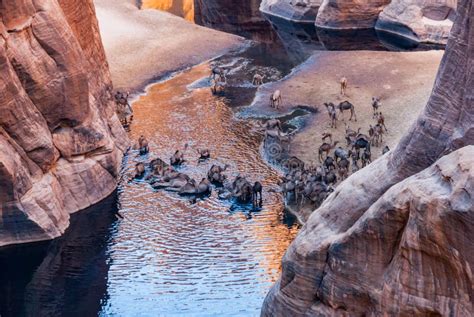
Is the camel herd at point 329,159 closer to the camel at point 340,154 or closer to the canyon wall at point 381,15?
the camel at point 340,154

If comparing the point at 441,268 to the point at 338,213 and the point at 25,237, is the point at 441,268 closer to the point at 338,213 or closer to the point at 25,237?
the point at 338,213

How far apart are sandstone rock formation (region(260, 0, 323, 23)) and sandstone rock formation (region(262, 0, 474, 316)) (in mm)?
38540

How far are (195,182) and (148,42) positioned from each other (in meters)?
21.0

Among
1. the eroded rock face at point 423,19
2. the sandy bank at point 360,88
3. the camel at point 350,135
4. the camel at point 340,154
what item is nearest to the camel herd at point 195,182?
the camel at point 340,154

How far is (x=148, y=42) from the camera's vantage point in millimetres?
46469

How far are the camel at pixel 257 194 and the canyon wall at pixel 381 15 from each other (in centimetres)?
2020

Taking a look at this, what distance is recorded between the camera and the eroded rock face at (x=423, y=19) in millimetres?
45125

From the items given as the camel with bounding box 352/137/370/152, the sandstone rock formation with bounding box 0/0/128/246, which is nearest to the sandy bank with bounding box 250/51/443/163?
the camel with bounding box 352/137/370/152

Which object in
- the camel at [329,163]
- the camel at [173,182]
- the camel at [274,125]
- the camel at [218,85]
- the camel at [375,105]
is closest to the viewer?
the camel at [329,163]

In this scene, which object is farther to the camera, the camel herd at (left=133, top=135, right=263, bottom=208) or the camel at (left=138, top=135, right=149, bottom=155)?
the camel at (left=138, top=135, right=149, bottom=155)

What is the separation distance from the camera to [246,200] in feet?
82.1

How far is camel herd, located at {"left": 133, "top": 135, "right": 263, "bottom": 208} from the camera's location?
82.4 ft

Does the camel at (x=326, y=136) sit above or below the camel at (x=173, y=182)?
above

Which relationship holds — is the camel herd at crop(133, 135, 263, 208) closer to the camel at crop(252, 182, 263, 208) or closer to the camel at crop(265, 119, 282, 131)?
the camel at crop(252, 182, 263, 208)
